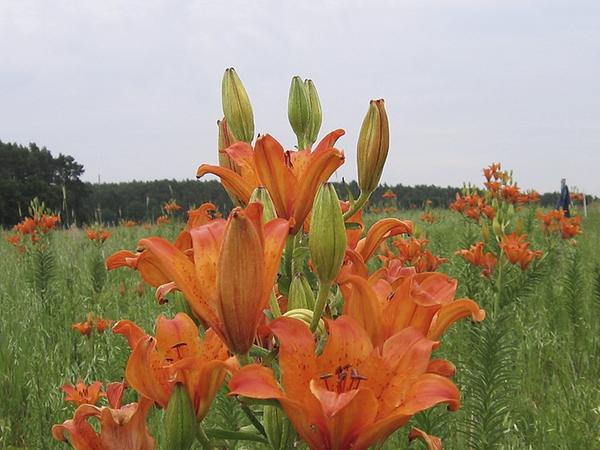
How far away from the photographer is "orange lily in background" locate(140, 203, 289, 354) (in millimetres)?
535

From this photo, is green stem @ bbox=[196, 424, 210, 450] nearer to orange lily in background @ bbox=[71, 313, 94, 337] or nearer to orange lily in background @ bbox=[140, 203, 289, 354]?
orange lily in background @ bbox=[140, 203, 289, 354]

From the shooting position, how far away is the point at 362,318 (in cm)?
62

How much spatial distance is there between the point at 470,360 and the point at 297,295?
1565 millimetres

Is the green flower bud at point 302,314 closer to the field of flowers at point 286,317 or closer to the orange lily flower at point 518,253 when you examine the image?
the field of flowers at point 286,317

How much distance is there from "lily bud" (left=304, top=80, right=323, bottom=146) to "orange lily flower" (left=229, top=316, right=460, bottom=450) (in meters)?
0.44

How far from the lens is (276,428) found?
2.03ft

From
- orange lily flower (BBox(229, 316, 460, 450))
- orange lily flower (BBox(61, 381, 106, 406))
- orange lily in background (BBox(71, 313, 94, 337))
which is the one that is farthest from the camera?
orange lily in background (BBox(71, 313, 94, 337))

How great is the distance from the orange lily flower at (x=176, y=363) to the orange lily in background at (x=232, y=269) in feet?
0.14

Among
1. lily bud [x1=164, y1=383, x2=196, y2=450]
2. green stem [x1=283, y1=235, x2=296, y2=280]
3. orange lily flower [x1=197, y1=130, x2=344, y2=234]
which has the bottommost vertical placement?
lily bud [x1=164, y1=383, x2=196, y2=450]

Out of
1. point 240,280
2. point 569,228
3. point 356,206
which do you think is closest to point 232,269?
point 240,280

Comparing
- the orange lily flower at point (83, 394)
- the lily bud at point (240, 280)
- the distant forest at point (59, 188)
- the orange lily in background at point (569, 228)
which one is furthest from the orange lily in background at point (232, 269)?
the distant forest at point (59, 188)

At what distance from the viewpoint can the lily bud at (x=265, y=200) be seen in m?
0.66

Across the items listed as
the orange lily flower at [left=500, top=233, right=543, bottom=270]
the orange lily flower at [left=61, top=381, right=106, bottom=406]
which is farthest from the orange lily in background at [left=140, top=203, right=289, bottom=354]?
the orange lily flower at [left=500, top=233, right=543, bottom=270]

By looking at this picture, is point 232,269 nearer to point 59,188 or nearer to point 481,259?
point 481,259
